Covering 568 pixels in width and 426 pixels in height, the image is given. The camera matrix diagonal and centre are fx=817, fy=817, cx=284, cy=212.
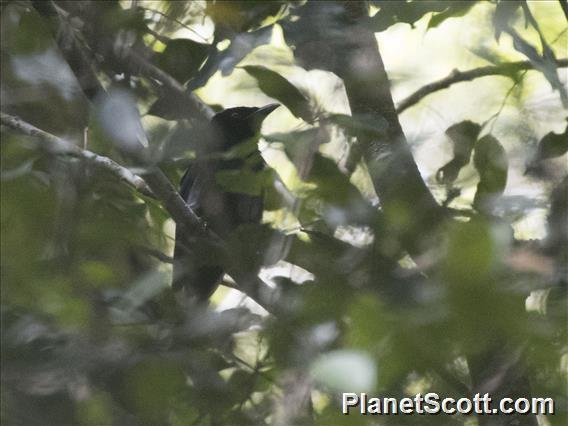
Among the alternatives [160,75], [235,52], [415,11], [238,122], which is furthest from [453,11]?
[238,122]

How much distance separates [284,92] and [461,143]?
278 mm

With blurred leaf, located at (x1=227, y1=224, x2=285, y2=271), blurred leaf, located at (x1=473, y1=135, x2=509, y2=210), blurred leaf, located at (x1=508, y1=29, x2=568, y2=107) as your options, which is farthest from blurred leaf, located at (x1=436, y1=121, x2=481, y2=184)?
blurred leaf, located at (x1=227, y1=224, x2=285, y2=271)

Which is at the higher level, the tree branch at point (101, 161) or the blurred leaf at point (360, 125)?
the blurred leaf at point (360, 125)

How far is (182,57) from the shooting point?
62.2 inches

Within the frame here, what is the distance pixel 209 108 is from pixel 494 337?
3.86ft

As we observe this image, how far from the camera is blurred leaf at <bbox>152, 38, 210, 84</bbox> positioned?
5.16 ft

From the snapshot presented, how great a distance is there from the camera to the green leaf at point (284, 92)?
119 cm

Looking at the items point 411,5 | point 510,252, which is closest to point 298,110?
point 411,5

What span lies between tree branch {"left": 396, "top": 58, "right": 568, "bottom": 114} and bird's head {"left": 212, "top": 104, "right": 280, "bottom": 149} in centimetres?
29

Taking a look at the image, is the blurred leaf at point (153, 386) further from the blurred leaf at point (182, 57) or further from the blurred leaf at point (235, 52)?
the blurred leaf at point (182, 57)

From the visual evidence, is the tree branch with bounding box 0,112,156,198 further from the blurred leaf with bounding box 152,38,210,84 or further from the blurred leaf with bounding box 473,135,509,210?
the blurred leaf with bounding box 473,135,509,210

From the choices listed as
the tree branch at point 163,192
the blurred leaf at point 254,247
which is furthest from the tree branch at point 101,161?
the blurred leaf at point 254,247

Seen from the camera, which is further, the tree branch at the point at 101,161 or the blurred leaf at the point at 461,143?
the tree branch at the point at 101,161

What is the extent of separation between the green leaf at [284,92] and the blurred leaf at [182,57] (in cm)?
33
